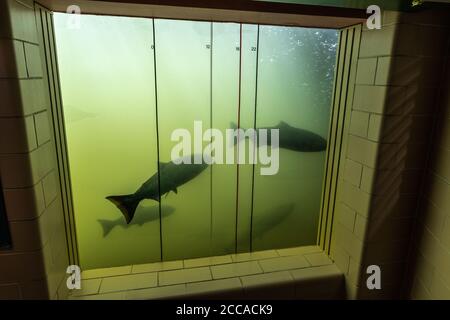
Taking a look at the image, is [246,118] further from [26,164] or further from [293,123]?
[26,164]

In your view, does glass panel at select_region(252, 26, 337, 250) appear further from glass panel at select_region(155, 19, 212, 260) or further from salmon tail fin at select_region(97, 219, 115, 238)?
salmon tail fin at select_region(97, 219, 115, 238)

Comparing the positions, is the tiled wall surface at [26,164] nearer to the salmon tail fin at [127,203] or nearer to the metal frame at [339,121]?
the salmon tail fin at [127,203]

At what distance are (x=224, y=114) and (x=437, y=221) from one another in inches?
48.0

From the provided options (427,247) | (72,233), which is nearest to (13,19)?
(72,233)

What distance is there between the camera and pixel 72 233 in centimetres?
166

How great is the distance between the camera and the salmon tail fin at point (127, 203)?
5.76 feet

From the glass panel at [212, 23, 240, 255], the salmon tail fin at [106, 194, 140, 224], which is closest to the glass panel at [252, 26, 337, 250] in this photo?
the glass panel at [212, 23, 240, 255]

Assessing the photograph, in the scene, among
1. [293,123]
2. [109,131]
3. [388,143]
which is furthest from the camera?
[293,123]

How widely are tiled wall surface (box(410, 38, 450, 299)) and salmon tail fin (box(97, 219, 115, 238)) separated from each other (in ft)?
5.55

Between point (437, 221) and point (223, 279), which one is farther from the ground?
point (437, 221)

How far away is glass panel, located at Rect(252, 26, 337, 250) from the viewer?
70.1 inches

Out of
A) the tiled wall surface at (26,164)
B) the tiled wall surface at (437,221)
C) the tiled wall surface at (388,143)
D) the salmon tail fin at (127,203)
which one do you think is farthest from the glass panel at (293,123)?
the tiled wall surface at (26,164)

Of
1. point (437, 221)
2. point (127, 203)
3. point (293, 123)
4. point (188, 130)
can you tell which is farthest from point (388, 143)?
point (127, 203)

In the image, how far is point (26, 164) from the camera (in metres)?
1.19
